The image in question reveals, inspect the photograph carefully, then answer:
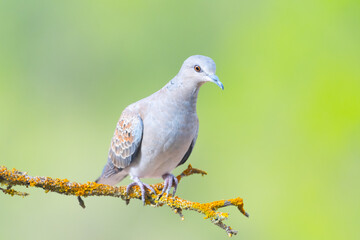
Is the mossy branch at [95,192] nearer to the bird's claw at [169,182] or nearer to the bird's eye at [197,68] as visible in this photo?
the bird's claw at [169,182]

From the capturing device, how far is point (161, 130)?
2.19 m

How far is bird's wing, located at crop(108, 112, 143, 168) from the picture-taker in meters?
2.31

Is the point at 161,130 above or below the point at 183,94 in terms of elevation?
below

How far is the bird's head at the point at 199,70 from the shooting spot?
1.91m

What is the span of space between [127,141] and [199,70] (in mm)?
600

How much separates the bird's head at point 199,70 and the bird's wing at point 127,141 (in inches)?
15.8

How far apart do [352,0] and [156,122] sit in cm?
255

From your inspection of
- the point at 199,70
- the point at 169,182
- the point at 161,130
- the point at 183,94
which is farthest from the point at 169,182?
the point at 199,70

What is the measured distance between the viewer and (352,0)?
398 centimetres

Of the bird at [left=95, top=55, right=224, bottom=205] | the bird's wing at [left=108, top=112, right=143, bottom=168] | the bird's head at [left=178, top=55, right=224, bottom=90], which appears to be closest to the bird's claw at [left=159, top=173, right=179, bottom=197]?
the bird at [left=95, top=55, right=224, bottom=205]

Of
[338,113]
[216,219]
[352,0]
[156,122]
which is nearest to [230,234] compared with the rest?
[216,219]

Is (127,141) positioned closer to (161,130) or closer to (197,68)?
(161,130)

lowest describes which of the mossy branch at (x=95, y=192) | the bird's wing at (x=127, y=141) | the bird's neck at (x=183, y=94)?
the mossy branch at (x=95, y=192)

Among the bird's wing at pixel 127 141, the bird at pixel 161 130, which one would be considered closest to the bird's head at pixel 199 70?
the bird at pixel 161 130
